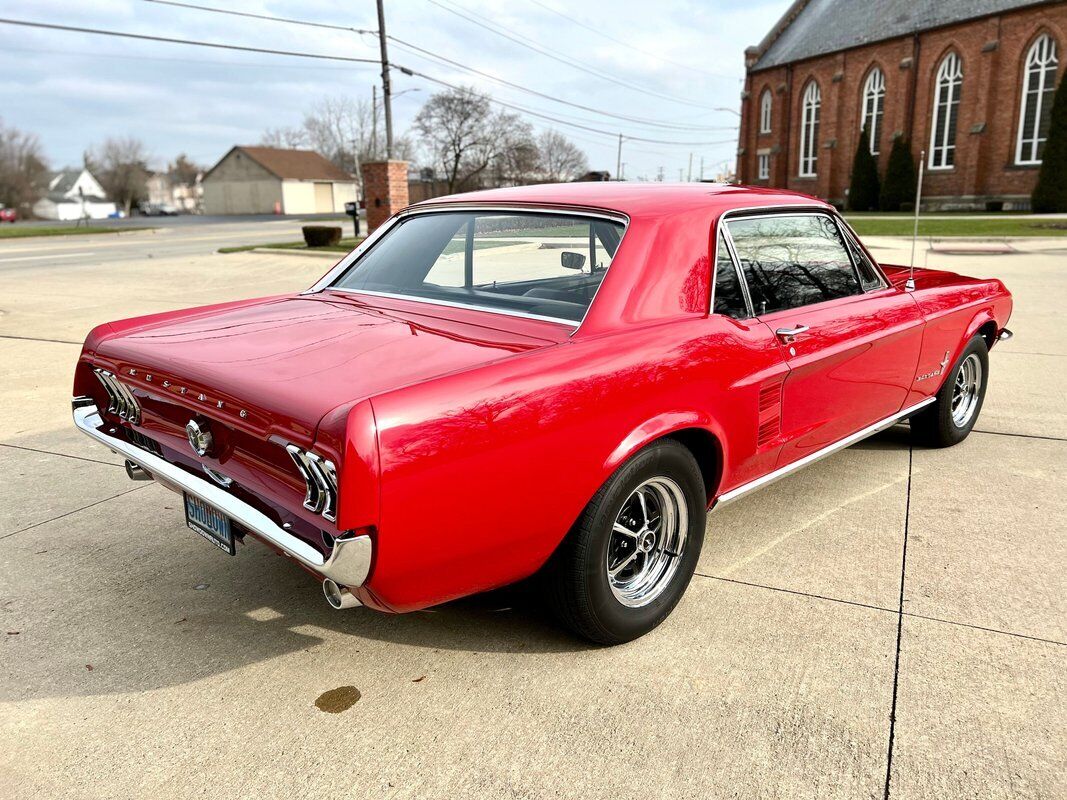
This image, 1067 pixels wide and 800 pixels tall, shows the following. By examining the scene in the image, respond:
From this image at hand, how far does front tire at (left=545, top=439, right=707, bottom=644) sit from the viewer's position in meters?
2.63

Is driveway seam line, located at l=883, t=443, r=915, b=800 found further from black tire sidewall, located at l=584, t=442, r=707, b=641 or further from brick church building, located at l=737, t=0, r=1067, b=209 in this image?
brick church building, located at l=737, t=0, r=1067, b=209

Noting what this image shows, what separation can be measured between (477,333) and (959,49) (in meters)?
44.2

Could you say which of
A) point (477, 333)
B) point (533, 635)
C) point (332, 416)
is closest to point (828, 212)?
point (477, 333)

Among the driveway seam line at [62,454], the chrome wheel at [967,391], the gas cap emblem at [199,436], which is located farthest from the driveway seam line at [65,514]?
the chrome wheel at [967,391]

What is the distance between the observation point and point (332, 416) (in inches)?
84.9

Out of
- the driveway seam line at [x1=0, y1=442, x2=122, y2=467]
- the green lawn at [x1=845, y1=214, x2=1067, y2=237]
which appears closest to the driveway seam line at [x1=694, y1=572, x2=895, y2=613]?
the driveway seam line at [x1=0, y1=442, x2=122, y2=467]

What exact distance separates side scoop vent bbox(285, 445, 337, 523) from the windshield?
1.07m

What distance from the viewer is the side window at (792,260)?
3.35 m

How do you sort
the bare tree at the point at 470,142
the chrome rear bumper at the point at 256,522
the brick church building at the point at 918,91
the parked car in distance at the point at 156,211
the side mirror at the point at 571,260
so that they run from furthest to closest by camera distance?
the parked car in distance at the point at 156,211 → the bare tree at the point at 470,142 → the brick church building at the point at 918,91 → the side mirror at the point at 571,260 → the chrome rear bumper at the point at 256,522

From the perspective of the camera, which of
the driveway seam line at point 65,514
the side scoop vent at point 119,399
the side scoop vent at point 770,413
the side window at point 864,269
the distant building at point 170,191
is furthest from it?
the distant building at point 170,191

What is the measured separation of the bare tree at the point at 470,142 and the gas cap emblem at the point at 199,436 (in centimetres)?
5035

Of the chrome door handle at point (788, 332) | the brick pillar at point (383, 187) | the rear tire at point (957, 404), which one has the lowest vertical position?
the rear tire at point (957, 404)

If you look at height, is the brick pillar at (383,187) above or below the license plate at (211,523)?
above

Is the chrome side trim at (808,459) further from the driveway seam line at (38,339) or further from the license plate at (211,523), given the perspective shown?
the driveway seam line at (38,339)
